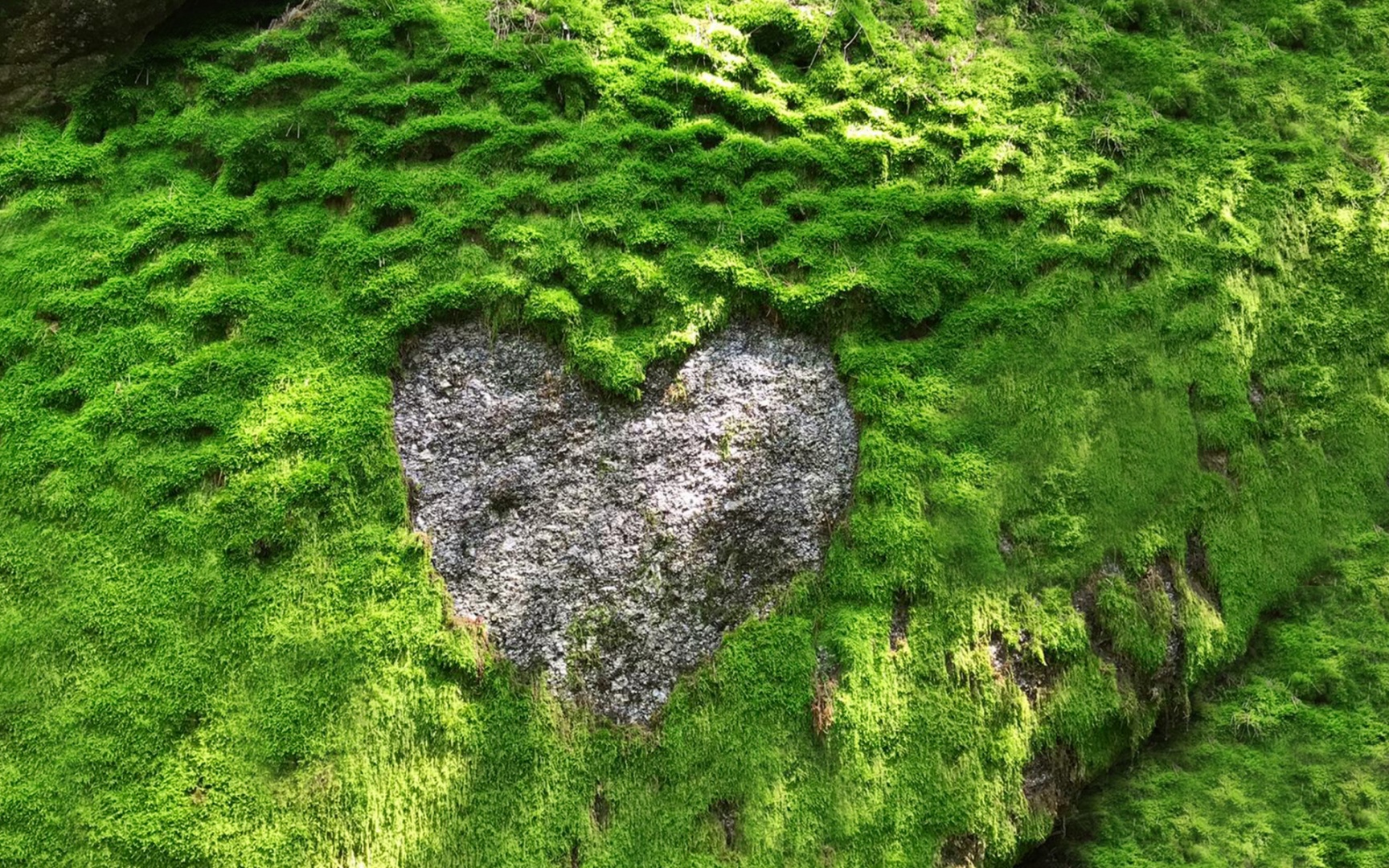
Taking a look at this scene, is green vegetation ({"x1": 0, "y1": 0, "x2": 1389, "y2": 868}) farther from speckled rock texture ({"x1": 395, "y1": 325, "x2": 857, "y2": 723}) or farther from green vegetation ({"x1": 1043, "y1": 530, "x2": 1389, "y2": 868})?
green vegetation ({"x1": 1043, "y1": 530, "x2": 1389, "y2": 868})

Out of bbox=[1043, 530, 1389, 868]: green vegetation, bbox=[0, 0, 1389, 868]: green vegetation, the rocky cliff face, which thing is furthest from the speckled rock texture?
the rocky cliff face

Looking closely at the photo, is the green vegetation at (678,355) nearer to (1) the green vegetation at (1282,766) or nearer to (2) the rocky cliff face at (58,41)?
(2) the rocky cliff face at (58,41)

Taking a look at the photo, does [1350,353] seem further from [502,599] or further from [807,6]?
[502,599]

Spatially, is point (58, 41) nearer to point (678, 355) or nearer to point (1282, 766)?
point (678, 355)

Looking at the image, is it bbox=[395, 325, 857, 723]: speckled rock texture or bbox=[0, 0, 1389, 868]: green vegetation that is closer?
bbox=[0, 0, 1389, 868]: green vegetation

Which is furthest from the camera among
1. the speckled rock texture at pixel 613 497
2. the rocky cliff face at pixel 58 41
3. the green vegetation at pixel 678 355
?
the rocky cliff face at pixel 58 41

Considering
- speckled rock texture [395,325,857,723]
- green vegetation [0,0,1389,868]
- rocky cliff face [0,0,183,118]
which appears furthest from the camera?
rocky cliff face [0,0,183,118]

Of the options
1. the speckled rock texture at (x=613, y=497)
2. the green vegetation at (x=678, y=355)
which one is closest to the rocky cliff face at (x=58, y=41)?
the green vegetation at (x=678, y=355)

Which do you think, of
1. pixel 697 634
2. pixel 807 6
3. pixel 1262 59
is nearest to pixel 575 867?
pixel 697 634
